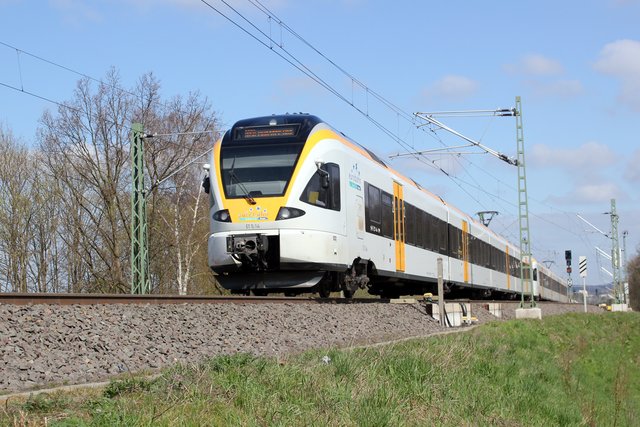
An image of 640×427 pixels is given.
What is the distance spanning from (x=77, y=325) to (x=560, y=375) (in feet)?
29.3

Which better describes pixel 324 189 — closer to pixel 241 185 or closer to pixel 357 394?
pixel 241 185

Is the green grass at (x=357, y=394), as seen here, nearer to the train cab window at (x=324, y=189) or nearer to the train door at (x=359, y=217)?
the train cab window at (x=324, y=189)

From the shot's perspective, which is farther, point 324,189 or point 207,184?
point 207,184

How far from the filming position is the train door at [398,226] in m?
21.8

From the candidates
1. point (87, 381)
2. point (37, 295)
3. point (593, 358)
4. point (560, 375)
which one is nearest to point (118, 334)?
point (37, 295)

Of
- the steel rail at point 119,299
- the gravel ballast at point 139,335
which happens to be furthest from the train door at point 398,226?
the gravel ballast at point 139,335

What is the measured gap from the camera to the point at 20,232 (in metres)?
41.9

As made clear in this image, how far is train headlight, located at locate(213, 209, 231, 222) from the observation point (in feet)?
55.5

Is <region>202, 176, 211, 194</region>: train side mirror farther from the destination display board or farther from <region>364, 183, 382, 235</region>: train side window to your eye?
<region>364, 183, 382, 235</region>: train side window

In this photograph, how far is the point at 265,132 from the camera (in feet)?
57.5

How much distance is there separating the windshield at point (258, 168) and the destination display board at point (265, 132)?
0.22 m

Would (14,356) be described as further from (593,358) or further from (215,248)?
(593,358)

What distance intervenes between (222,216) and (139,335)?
6.92 meters

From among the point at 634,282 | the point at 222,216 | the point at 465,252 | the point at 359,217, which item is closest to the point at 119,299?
the point at 222,216
